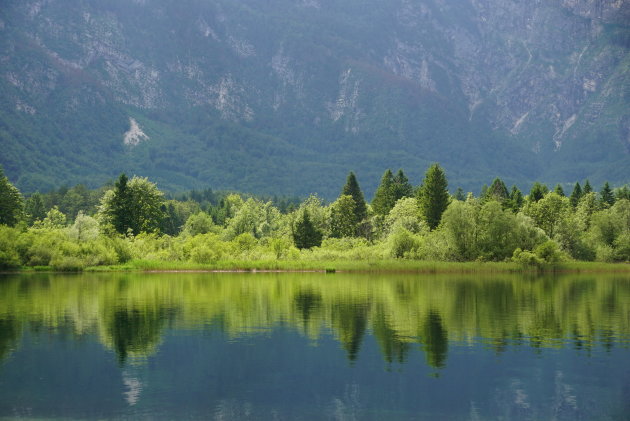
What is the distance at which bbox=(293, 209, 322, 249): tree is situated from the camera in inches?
5084

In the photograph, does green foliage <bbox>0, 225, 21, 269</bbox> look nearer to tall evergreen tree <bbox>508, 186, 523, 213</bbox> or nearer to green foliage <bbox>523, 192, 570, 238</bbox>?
green foliage <bbox>523, 192, 570, 238</bbox>

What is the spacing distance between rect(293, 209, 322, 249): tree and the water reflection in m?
47.5

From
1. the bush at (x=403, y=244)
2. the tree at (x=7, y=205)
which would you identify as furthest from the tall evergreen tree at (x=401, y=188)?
the tree at (x=7, y=205)

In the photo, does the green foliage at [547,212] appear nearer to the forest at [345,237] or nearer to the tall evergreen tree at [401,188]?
the forest at [345,237]

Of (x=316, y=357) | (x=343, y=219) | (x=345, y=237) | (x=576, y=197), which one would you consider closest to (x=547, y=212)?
(x=576, y=197)

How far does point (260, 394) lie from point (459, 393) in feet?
24.7

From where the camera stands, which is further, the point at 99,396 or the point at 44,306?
the point at 44,306

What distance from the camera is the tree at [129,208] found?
432ft

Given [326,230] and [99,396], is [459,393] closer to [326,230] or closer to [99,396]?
[99,396]

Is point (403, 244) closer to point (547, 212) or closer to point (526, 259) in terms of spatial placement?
point (526, 259)

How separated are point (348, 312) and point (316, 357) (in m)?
A: 16.7

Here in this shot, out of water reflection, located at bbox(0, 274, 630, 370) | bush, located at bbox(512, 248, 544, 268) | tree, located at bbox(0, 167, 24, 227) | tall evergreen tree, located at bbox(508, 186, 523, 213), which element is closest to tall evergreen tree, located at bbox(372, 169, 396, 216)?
tall evergreen tree, located at bbox(508, 186, 523, 213)

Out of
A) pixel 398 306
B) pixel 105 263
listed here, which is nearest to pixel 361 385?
pixel 398 306

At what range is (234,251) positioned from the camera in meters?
120
